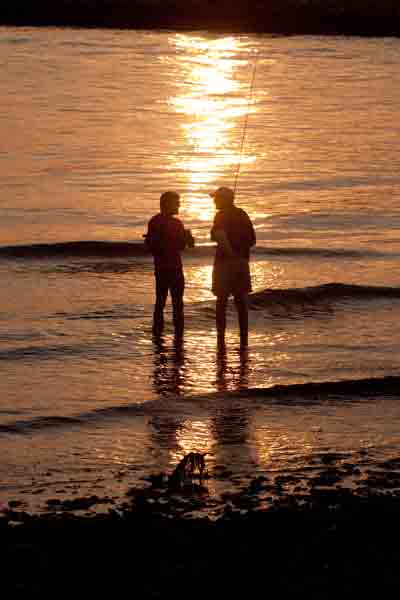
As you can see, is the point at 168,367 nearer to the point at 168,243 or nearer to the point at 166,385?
the point at 166,385

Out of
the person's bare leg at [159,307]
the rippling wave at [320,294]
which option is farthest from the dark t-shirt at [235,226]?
the rippling wave at [320,294]

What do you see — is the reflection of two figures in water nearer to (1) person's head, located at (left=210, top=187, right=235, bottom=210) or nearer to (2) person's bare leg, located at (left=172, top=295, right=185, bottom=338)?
(2) person's bare leg, located at (left=172, top=295, right=185, bottom=338)

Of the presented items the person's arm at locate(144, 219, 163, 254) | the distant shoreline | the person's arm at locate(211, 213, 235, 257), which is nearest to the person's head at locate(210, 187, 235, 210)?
the person's arm at locate(211, 213, 235, 257)

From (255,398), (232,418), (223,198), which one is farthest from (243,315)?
(232,418)

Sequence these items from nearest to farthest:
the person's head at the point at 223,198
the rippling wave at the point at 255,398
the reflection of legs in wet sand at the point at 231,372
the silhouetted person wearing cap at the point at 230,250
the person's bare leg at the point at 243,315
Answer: the rippling wave at the point at 255,398, the person's head at the point at 223,198, the silhouetted person wearing cap at the point at 230,250, the reflection of legs in wet sand at the point at 231,372, the person's bare leg at the point at 243,315

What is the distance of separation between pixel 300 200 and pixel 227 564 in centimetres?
1756

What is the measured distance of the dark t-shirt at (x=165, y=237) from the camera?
13484mm

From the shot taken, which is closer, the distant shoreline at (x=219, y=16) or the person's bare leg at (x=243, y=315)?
the person's bare leg at (x=243, y=315)

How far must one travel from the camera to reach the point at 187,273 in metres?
19.1

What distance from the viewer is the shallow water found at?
38.0 feet

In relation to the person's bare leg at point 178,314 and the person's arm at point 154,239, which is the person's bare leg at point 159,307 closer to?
the person's bare leg at point 178,314

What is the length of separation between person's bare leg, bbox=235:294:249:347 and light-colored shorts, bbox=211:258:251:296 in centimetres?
11

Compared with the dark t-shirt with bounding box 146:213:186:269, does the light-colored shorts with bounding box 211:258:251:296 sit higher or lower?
lower

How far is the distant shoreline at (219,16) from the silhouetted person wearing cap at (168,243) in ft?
149
